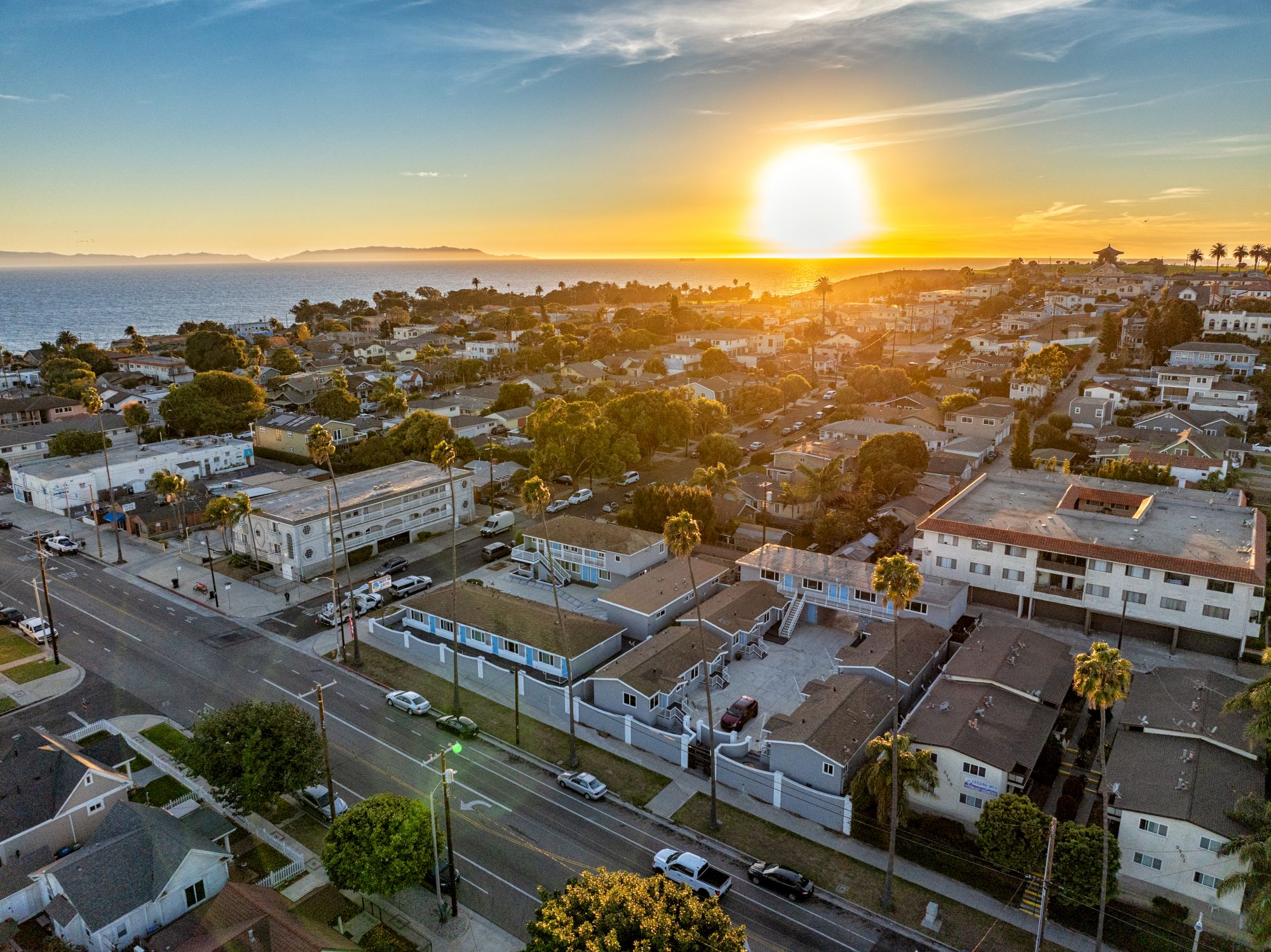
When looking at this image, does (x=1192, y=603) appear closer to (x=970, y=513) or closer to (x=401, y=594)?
(x=970, y=513)

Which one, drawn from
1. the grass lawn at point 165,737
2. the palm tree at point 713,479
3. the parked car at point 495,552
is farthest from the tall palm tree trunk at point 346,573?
the palm tree at point 713,479

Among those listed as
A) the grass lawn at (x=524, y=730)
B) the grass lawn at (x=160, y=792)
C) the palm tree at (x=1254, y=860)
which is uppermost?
the palm tree at (x=1254, y=860)

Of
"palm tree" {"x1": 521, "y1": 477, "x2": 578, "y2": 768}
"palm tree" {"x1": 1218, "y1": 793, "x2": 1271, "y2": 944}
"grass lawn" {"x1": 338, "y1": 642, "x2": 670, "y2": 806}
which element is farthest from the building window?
"palm tree" {"x1": 1218, "y1": 793, "x2": 1271, "y2": 944}

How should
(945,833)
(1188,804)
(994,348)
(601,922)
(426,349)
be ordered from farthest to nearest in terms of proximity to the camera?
(426,349), (994,348), (945,833), (1188,804), (601,922)

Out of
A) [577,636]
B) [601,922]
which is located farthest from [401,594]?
[601,922]

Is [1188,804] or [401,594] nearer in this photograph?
[1188,804]

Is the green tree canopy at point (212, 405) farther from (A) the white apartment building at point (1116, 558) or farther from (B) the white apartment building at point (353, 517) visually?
(A) the white apartment building at point (1116, 558)
